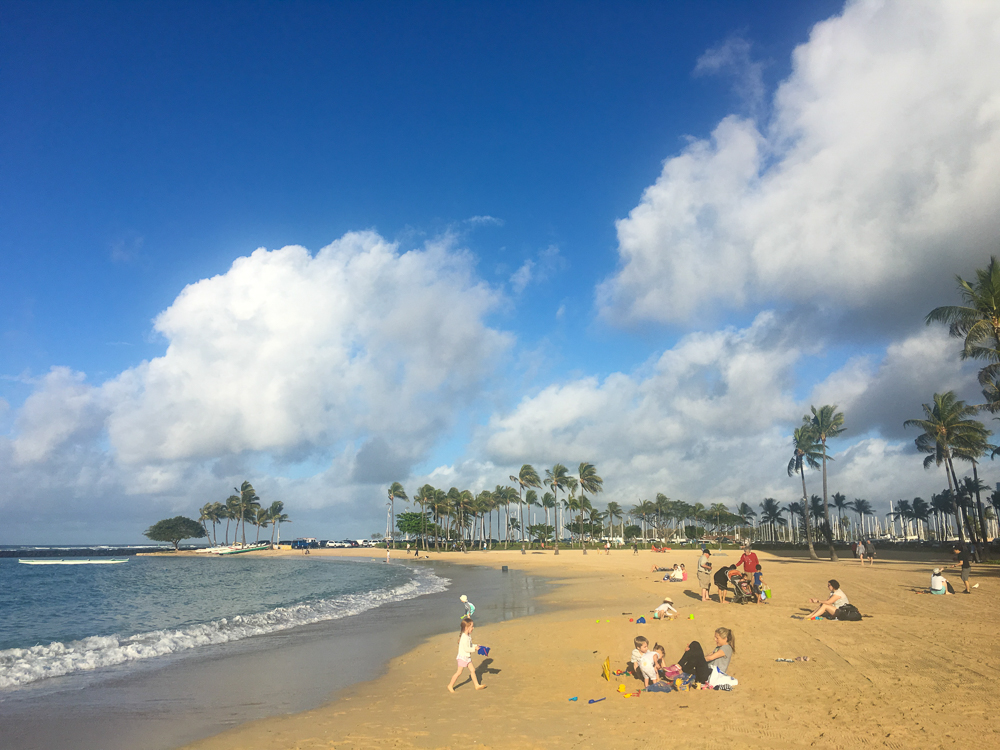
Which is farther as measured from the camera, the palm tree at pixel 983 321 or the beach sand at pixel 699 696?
the palm tree at pixel 983 321

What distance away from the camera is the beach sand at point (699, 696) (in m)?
7.82

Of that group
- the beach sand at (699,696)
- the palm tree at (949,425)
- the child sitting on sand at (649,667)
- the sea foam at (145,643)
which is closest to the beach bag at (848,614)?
the beach sand at (699,696)

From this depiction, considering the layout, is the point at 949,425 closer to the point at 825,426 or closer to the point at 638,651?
the point at 825,426

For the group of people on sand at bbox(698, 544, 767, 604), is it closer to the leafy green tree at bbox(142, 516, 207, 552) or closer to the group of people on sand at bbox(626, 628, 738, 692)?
the group of people on sand at bbox(626, 628, 738, 692)

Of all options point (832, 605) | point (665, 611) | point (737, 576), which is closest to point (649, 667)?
point (665, 611)

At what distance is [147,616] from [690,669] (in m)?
26.1

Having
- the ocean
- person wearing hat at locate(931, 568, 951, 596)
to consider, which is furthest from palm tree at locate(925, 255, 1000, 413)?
the ocean

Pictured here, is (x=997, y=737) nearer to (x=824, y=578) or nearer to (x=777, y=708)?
(x=777, y=708)

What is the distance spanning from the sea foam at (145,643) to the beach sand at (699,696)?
8269 millimetres

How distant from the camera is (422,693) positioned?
1096 cm

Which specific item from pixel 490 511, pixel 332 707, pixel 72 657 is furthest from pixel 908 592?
pixel 490 511

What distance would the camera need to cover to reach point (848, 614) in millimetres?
15375

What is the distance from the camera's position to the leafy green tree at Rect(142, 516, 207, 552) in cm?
16075

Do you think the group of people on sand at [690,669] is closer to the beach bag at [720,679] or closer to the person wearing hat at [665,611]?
the beach bag at [720,679]
